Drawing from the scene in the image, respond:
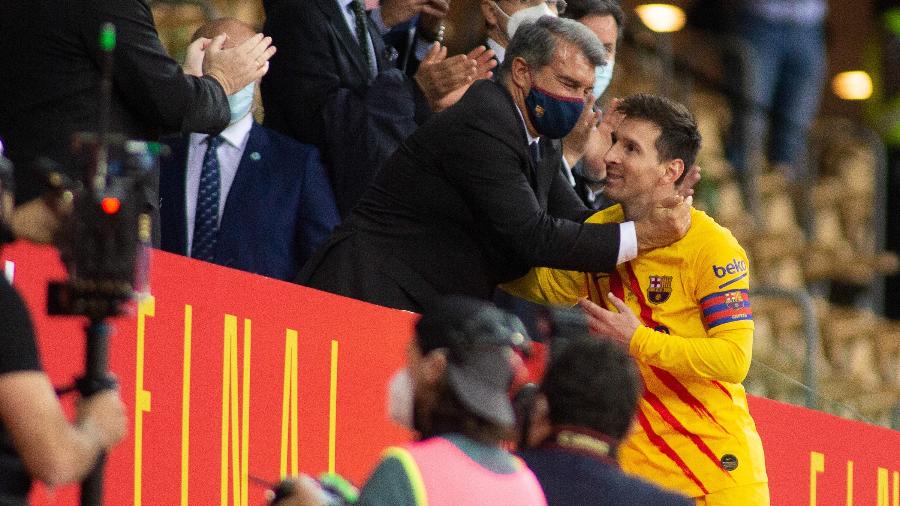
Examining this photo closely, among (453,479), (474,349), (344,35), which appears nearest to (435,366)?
(474,349)

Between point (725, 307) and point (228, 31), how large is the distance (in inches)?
69.0

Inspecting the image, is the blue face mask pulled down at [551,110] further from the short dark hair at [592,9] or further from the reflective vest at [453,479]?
the reflective vest at [453,479]

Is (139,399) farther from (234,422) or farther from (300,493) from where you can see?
(300,493)

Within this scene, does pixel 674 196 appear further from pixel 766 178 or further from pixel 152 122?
pixel 766 178

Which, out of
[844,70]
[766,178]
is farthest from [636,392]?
[844,70]

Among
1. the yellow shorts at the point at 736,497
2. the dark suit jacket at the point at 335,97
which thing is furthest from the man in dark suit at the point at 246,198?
the yellow shorts at the point at 736,497

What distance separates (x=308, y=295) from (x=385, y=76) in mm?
1016

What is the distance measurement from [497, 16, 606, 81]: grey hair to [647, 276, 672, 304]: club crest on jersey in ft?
1.93

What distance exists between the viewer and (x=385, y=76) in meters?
5.73

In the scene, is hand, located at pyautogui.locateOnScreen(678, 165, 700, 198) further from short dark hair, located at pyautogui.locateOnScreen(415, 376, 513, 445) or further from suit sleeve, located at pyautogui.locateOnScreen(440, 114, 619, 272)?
short dark hair, located at pyautogui.locateOnScreen(415, 376, 513, 445)

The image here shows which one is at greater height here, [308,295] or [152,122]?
[152,122]

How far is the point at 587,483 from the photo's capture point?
3.49m

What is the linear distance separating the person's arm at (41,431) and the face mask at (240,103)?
2384 millimetres

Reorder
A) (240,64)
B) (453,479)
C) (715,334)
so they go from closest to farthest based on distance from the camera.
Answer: (453,479) < (715,334) < (240,64)
